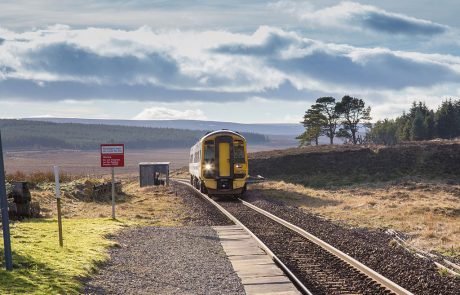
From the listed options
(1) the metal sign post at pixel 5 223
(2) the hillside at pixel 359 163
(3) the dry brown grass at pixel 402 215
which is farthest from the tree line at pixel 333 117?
(1) the metal sign post at pixel 5 223

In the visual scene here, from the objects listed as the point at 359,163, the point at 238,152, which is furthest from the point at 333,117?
the point at 238,152

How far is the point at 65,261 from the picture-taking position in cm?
1102

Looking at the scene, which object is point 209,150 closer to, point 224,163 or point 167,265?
point 224,163

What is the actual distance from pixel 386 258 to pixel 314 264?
194 centimetres

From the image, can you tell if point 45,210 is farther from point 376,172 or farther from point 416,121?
point 416,121

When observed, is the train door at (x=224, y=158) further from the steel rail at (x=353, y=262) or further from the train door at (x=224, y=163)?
the steel rail at (x=353, y=262)

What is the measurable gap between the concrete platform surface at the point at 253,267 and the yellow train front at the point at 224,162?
12.9m

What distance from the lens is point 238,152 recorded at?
96.0ft

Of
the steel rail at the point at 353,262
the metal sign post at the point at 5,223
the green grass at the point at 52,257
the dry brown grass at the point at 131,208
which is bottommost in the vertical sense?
the dry brown grass at the point at 131,208

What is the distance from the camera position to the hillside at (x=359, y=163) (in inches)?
2222

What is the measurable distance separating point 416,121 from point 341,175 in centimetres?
5178

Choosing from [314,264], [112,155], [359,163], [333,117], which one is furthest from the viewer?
[333,117]

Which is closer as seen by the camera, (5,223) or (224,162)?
(5,223)

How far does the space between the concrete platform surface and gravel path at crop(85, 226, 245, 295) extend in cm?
20
